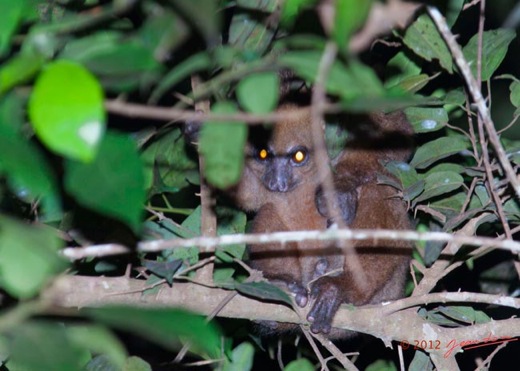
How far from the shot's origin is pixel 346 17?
1.51 m

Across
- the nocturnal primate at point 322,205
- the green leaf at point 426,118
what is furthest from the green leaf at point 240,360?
the green leaf at point 426,118

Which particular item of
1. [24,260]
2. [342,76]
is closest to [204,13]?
[342,76]

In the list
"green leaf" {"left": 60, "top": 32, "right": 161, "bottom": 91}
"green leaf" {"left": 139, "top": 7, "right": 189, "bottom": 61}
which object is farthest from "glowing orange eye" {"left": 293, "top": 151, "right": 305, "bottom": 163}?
"green leaf" {"left": 60, "top": 32, "right": 161, "bottom": 91}

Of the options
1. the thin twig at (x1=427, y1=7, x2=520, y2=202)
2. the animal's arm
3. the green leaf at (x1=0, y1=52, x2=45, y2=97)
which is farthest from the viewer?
the animal's arm

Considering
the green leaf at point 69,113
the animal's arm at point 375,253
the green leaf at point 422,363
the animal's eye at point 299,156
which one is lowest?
the green leaf at point 422,363

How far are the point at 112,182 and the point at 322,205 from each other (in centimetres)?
278

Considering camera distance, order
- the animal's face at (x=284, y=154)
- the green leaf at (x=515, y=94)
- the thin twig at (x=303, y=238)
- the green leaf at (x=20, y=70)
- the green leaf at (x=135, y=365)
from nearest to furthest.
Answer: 1. the green leaf at (x=20, y=70)
2. the thin twig at (x=303, y=238)
3. the green leaf at (x=135, y=365)
4. the green leaf at (x=515, y=94)
5. the animal's face at (x=284, y=154)

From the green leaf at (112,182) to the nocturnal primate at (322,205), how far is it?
2297 millimetres

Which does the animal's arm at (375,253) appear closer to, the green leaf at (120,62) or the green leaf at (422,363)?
the green leaf at (422,363)

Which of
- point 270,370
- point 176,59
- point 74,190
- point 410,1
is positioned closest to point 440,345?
point 176,59

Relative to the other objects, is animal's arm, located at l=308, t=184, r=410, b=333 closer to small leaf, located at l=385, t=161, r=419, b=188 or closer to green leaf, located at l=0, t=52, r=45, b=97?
small leaf, located at l=385, t=161, r=419, b=188

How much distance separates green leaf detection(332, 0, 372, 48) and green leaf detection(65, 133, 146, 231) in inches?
19.8

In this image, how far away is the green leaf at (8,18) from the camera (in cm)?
161

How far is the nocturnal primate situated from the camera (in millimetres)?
4055
